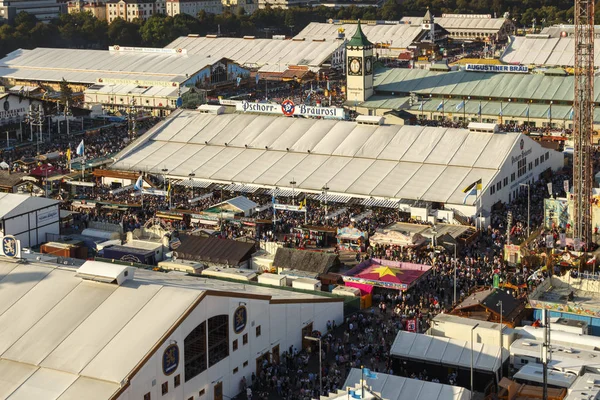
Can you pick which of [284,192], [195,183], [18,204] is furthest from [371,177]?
[18,204]

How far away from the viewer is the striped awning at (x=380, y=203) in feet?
170

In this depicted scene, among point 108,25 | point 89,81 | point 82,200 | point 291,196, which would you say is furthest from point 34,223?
point 108,25

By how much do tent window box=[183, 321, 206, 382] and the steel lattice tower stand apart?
22.0 metres

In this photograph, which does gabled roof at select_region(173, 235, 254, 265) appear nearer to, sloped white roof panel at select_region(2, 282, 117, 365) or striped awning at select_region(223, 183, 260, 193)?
striped awning at select_region(223, 183, 260, 193)

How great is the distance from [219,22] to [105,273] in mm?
117362

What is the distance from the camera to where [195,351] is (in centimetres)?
2991

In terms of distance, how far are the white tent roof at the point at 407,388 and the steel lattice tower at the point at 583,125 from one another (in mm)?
18714

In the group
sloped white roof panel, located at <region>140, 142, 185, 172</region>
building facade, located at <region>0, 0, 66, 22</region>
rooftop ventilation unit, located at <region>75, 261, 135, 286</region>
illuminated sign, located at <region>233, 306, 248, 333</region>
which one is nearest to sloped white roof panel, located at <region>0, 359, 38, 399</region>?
rooftop ventilation unit, located at <region>75, 261, 135, 286</region>

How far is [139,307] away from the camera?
29797 millimetres

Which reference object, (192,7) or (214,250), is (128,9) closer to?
(192,7)

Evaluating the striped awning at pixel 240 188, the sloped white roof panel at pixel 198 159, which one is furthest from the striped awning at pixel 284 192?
the sloped white roof panel at pixel 198 159

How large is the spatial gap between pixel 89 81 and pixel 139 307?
69847 mm

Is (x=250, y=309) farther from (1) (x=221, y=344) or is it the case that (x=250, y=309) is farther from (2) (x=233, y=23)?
(2) (x=233, y=23)

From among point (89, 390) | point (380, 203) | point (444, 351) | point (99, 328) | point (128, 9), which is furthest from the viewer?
point (128, 9)
